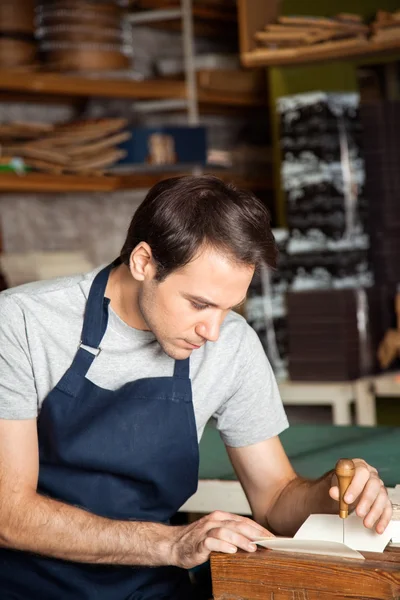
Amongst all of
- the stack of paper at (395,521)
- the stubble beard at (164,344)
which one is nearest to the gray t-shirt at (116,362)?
the stubble beard at (164,344)

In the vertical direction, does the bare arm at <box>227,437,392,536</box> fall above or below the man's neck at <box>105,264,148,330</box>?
below

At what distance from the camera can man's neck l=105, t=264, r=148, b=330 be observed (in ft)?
6.30

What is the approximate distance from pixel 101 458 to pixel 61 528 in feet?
0.61

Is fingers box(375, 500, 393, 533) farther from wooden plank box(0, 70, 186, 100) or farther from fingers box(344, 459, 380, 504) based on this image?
wooden plank box(0, 70, 186, 100)

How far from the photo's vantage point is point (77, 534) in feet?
5.60

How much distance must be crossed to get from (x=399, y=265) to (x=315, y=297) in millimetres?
449

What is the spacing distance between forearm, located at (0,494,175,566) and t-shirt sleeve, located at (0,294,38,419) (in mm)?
171

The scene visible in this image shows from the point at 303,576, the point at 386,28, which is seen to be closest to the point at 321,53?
the point at 386,28

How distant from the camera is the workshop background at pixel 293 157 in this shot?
4.00 meters

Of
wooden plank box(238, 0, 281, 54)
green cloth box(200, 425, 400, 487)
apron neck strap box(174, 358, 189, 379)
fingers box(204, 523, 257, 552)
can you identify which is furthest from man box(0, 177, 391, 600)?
wooden plank box(238, 0, 281, 54)

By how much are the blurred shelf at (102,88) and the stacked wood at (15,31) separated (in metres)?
0.06

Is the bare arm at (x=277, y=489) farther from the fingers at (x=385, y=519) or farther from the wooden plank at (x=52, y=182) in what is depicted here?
the wooden plank at (x=52, y=182)

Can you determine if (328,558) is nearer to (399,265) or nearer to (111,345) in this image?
(111,345)

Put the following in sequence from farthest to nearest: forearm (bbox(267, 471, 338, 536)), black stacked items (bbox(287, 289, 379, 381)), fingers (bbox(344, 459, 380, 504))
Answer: black stacked items (bbox(287, 289, 379, 381))
forearm (bbox(267, 471, 338, 536))
fingers (bbox(344, 459, 380, 504))
